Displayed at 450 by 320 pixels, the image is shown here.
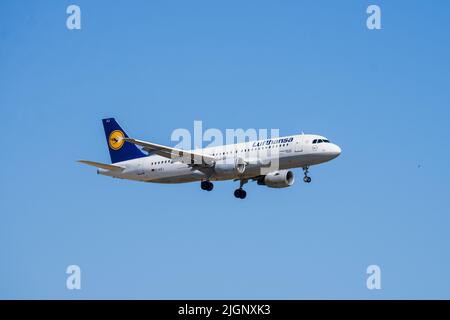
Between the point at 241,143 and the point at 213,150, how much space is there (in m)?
2.45

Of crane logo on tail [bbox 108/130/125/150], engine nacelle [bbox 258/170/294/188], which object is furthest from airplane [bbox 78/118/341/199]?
crane logo on tail [bbox 108/130/125/150]

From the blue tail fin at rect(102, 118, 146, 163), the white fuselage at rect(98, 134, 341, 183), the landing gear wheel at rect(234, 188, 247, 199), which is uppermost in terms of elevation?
the blue tail fin at rect(102, 118, 146, 163)

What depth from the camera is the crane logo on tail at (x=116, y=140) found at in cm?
8981

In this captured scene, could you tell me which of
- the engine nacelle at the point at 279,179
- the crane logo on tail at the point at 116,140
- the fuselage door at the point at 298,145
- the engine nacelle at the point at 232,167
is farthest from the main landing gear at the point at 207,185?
the crane logo on tail at the point at 116,140

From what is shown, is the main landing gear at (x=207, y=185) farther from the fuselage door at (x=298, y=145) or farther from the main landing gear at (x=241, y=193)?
the fuselage door at (x=298, y=145)

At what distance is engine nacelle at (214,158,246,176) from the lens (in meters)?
79.6

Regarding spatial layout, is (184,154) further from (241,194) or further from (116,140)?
(116,140)

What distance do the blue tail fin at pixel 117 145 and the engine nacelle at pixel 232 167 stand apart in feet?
33.3

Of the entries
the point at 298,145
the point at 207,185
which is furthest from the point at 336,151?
the point at 207,185

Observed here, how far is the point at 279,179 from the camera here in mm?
83562

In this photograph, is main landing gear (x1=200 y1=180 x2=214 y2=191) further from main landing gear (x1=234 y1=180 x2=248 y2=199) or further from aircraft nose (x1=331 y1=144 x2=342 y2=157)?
aircraft nose (x1=331 y1=144 x2=342 y2=157)

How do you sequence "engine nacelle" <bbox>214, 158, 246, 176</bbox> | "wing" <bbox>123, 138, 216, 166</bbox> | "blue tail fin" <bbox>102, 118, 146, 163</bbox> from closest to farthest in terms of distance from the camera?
"engine nacelle" <bbox>214, 158, 246, 176</bbox> < "wing" <bbox>123, 138, 216, 166</bbox> < "blue tail fin" <bbox>102, 118, 146, 163</bbox>
